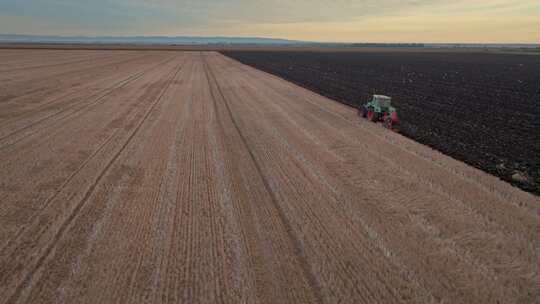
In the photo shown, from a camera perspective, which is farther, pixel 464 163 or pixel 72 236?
pixel 464 163

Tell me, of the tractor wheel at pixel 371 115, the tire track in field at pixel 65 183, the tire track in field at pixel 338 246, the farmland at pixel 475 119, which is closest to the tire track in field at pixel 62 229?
the tire track in field at pixel 65 183

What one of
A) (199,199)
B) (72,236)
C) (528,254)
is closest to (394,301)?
(528,254)

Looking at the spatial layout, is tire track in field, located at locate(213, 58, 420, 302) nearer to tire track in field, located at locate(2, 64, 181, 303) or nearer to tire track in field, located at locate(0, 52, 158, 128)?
tire track in field, located at locate(2, 64, 181, 303)

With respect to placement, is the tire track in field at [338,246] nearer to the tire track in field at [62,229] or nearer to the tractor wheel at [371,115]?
the tire track in field at [62,229]

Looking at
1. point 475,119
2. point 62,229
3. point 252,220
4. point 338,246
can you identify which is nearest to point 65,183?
point 62,229

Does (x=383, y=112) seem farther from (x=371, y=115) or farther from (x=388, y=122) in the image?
(x=388, y=122)

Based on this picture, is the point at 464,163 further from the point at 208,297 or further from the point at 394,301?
the point at 208,297
